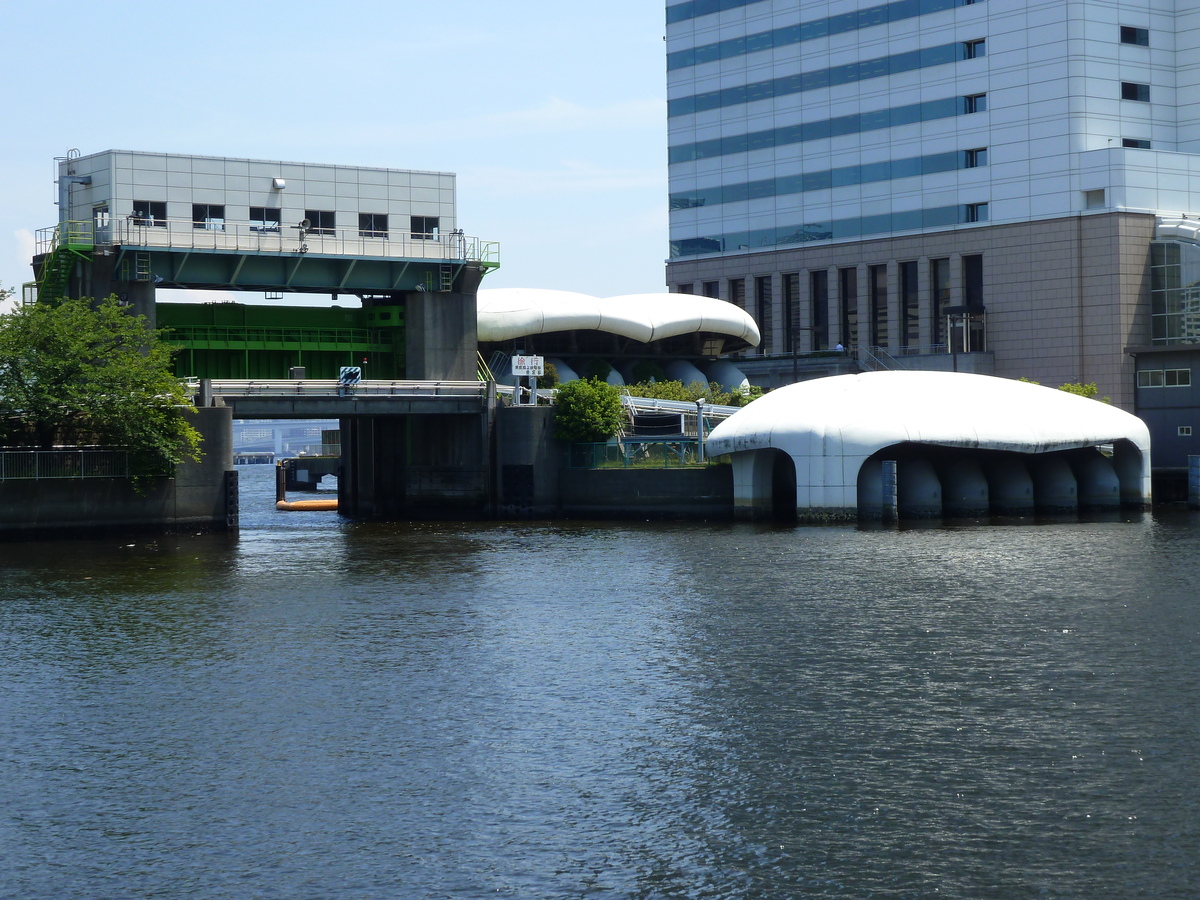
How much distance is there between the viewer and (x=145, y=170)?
82.8 m

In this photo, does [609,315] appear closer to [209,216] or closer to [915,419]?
[209,216]

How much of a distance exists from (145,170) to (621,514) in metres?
32.0

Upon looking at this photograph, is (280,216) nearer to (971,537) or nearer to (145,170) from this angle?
(145,170)

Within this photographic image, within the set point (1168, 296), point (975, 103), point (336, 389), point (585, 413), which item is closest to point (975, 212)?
point (975, 103)

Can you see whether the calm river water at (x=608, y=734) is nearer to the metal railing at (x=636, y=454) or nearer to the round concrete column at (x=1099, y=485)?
the metal railing at (x=636, y=454)

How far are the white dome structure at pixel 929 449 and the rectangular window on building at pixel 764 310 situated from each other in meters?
54.4

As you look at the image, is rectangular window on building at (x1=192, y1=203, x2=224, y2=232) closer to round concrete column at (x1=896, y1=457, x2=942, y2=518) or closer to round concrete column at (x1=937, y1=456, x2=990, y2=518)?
round concrete column at (x1=896, y1=457, x2=942, y2=518)

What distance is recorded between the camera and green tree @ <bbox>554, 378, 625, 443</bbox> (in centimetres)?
8438

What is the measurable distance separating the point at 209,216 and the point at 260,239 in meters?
3.02

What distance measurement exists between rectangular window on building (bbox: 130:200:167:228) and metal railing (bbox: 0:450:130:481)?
15743 mm

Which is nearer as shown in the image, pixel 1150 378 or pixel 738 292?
pixel 1150 378

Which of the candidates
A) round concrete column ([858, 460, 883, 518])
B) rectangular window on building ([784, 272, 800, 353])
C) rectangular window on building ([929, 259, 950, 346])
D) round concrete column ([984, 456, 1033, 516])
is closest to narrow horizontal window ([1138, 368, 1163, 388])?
round concrete column ([984, 456, 1033, 516])

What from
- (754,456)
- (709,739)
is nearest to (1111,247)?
(754,456)

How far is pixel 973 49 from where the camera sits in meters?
120
